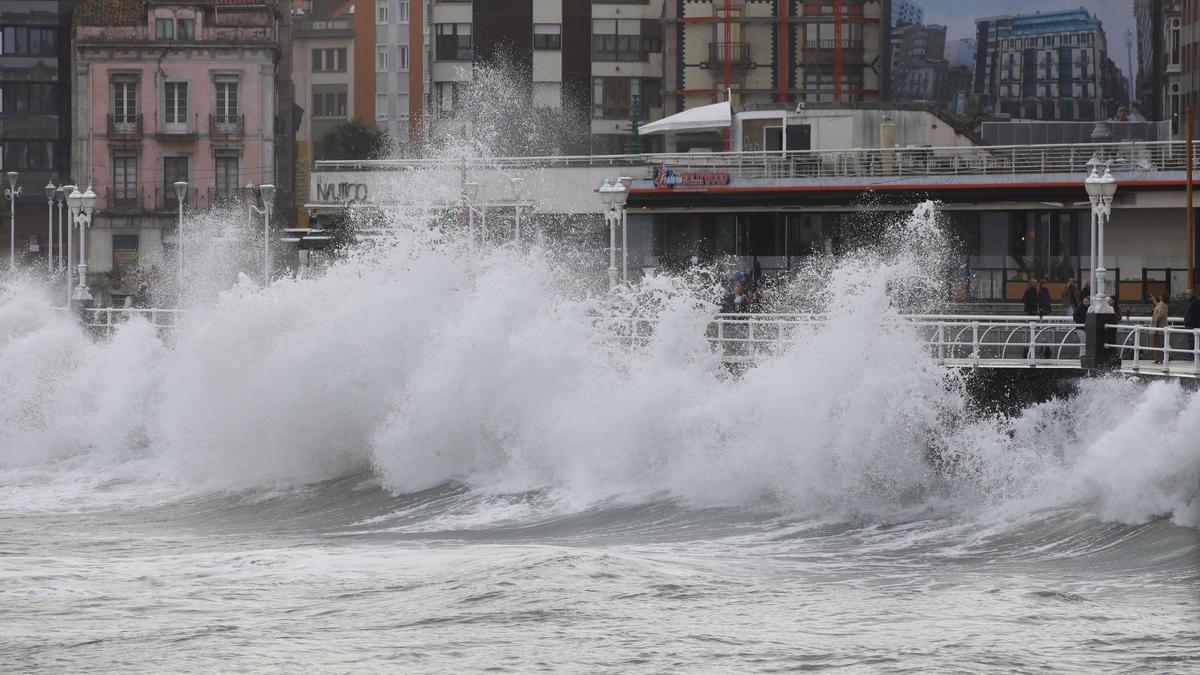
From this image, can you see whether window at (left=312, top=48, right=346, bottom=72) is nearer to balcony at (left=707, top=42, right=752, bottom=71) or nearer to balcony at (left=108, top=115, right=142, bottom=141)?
balcony at (left=108, top=115, right=142, bottom=141)

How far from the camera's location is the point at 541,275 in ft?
111

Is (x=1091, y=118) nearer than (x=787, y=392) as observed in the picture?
No

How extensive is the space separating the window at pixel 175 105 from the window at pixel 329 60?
2441 cm

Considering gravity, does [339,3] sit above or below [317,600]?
above

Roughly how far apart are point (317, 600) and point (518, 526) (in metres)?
6.72

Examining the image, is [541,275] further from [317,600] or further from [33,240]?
[33,240]

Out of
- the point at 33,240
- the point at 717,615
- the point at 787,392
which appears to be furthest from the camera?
the point at 33,240

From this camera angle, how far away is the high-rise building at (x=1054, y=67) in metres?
85.1

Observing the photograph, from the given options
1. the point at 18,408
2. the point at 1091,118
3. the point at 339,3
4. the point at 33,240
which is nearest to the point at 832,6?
the point at 1091,118

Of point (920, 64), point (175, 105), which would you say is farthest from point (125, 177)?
point (920, 64)

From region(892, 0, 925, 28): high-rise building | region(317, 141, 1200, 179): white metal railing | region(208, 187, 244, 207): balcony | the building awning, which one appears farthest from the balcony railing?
region(317, 141, 1200, 179): white metal railing

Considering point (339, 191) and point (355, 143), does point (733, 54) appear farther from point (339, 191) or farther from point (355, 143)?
point (339, 191)

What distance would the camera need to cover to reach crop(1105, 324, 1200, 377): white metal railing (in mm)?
26484

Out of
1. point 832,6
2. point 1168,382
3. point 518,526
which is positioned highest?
point 832,6
